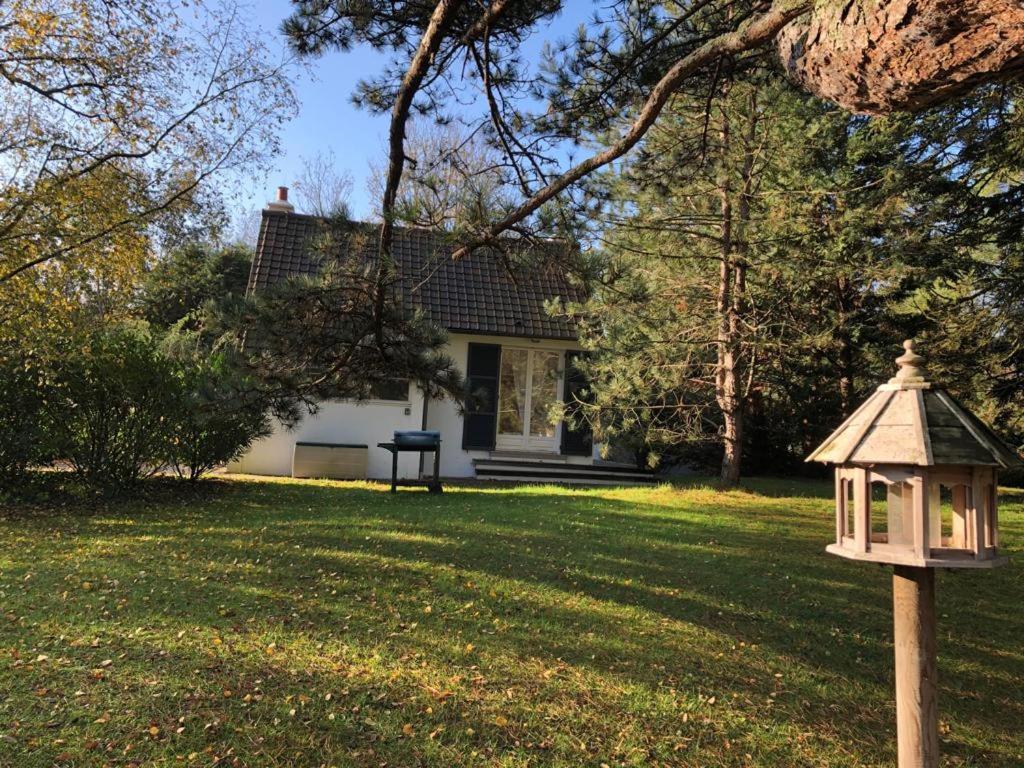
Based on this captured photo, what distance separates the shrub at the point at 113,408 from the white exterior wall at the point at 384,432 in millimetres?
3963

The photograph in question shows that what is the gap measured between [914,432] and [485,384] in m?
13.0

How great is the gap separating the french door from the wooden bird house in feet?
42.7

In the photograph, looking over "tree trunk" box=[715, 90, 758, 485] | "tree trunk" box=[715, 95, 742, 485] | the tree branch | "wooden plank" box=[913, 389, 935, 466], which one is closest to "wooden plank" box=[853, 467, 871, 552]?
"wooden plank" box=[913, 389, 935, 466]

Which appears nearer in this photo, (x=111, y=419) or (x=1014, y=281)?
(x=1014, y=281)

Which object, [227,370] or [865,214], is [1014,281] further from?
[227,370]

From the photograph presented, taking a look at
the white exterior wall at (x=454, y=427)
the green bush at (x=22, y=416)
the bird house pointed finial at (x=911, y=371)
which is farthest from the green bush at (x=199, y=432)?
the bird house pointed finial at (x=911, y=371)

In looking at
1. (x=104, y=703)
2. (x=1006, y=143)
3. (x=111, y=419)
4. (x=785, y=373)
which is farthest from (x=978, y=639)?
(x=111, y=419)

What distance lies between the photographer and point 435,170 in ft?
16.4

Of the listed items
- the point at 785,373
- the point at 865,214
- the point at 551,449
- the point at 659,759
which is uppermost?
the point at 865,214

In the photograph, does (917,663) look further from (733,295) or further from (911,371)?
(733,295)

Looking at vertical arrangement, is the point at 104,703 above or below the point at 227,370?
below

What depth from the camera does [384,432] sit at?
14.7 metres

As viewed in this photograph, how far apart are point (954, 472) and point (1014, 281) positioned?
24.0ft

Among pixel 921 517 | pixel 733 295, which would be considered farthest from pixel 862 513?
pixel 733 295
